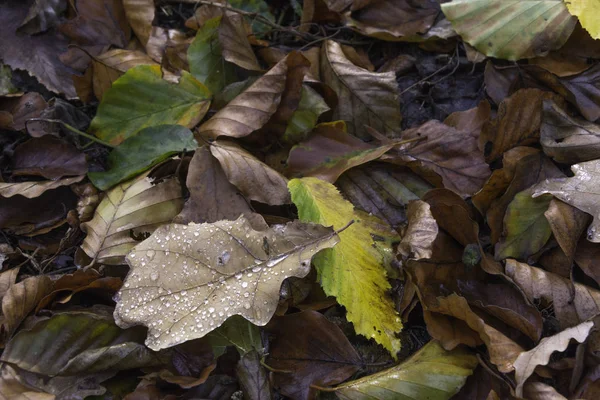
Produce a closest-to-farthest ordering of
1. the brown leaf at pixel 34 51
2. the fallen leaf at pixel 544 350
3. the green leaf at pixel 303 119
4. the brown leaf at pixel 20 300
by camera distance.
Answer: the fallen leaf at pixel 544 350 → the brown leaf at pixel 20 300 → the green leaf at pixel 303 119 → the brown leaf at pixel 34 51

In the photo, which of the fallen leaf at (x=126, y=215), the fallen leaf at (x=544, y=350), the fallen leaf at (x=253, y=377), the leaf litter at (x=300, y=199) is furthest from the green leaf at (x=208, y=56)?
the fallen leaf at (x=544, y=350)

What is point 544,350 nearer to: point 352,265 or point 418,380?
point 418,380

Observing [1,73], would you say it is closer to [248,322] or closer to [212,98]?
[212,98]

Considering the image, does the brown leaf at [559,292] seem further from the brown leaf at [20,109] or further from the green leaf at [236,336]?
the brown leaf at [20,109]

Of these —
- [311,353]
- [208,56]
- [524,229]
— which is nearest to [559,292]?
[524,229]

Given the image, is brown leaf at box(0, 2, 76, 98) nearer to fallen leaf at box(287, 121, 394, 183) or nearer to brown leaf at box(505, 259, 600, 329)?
fallen leaf at box(287, 121, 394, 183)

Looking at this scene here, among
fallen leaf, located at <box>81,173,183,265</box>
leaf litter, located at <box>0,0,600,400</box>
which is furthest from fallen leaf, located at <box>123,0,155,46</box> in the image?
fallen leaf, located at <box>81,173,183,265</box>
